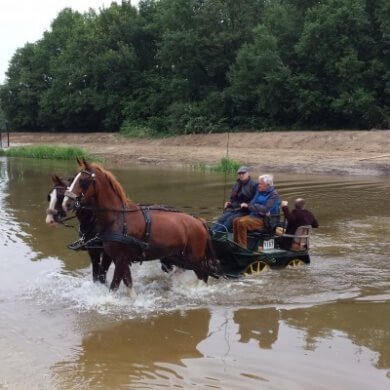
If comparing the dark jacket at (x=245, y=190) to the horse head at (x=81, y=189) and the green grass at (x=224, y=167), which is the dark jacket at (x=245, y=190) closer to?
the horse head at (x=81, y=189)

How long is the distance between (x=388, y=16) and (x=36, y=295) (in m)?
32.4

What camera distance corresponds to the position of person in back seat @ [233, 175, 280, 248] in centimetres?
888

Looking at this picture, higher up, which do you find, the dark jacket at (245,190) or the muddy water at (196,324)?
the dark jacket at (245,190)

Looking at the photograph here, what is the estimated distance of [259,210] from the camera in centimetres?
888

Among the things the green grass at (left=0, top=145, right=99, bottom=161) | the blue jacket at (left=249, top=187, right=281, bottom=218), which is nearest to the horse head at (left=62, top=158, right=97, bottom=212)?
the blue jacket at (left=249, top=187, right=281, bottom=218)

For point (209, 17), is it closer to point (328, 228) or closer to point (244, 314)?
point (328, 228)

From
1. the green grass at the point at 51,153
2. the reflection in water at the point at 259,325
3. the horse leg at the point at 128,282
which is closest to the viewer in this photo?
the reflection in water at the point at 259,325

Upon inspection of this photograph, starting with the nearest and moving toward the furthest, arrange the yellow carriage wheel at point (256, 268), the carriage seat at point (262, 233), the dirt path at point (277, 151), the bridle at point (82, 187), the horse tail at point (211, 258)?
the bridle at point (82, 187)
the horse tail at point (211, 258)
the yellow carriage wheel at point (256, 268)
the carriage seat at point (262, 233)
the dirt path at point (277, 151)

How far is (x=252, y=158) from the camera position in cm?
2764

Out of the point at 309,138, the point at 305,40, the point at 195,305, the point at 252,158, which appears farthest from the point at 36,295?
the point at 305,40

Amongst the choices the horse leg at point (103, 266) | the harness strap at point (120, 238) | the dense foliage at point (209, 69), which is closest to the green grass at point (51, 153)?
the dense foliage at point (209, 69)

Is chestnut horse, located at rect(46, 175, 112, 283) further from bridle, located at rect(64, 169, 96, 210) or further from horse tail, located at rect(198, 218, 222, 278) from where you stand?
horse tail, located at rect(198, 218, 222, 278)

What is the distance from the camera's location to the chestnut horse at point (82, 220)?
7.01 meters

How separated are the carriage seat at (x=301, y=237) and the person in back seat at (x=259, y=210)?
0.58m
